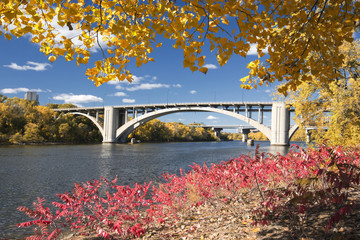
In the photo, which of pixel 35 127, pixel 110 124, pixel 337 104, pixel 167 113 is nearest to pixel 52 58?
pixel 337 104

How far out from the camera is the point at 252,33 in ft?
9.03

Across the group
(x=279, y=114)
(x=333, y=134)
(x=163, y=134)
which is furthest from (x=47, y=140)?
(x=333, y=134)

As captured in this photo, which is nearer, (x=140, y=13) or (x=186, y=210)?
(x=140, y=13)

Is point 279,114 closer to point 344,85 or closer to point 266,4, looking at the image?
point 344,85

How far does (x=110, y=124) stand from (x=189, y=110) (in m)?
20.9

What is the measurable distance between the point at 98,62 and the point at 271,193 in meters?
2.97

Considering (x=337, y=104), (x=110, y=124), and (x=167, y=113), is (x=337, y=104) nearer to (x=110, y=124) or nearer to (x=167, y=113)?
(x=167, y=113)

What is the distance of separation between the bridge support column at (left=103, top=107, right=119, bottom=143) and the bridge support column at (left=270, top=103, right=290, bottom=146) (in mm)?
37375

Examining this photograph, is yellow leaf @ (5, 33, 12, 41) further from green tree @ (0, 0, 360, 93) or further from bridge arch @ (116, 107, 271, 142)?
bridge arch @ (116, 107, 271, 142)

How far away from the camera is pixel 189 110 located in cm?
5759

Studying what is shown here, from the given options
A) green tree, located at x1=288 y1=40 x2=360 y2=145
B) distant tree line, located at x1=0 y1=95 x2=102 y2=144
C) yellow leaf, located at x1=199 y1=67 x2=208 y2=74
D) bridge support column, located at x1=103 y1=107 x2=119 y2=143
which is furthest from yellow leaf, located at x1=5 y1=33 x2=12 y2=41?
bridge support column, located at x1=103 y1=107 x2=119 y2=143

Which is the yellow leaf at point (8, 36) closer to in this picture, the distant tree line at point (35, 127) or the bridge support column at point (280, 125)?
the bridge support column at point (280, 125)

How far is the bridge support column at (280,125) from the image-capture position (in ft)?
166

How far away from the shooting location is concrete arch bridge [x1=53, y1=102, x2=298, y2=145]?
50688 millimetres
